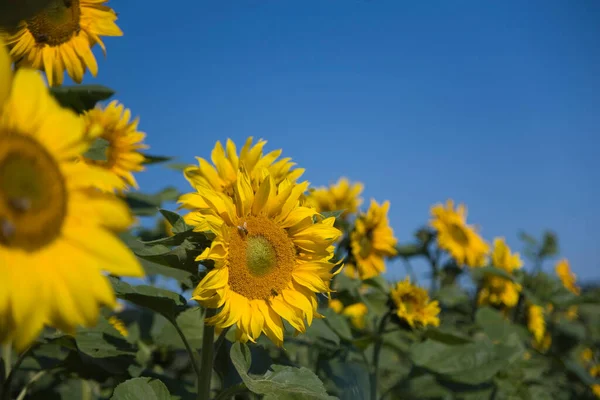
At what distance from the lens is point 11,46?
187 centimetres

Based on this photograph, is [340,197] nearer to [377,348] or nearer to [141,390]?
[377,348]

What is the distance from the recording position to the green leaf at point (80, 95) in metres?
1.78

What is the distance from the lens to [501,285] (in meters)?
4.79

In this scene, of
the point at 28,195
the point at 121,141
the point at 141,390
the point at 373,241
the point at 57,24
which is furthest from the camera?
the point at 373,241

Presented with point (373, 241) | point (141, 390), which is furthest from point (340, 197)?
point (141, 390)

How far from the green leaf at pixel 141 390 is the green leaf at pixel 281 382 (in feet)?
0.72

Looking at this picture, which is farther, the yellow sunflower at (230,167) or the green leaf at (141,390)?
the yellow sunflower at (230,167)

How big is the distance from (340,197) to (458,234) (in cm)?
115

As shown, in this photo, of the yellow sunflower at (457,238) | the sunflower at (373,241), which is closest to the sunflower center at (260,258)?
the sunflower at (373,241)

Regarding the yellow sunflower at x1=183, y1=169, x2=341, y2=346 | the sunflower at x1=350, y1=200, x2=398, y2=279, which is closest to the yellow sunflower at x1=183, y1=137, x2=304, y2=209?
the yellow sunflower at x1=183, y1=169, x2=341, y2=346

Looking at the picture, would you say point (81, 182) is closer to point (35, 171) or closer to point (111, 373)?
point (35, 171)

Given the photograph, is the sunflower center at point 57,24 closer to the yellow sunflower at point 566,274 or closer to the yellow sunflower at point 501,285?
the yellow sunflower at point 501,285

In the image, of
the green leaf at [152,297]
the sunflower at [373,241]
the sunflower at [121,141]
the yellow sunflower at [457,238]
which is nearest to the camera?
the green leaf at [152,297]

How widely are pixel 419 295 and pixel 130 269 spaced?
2.21 metres
